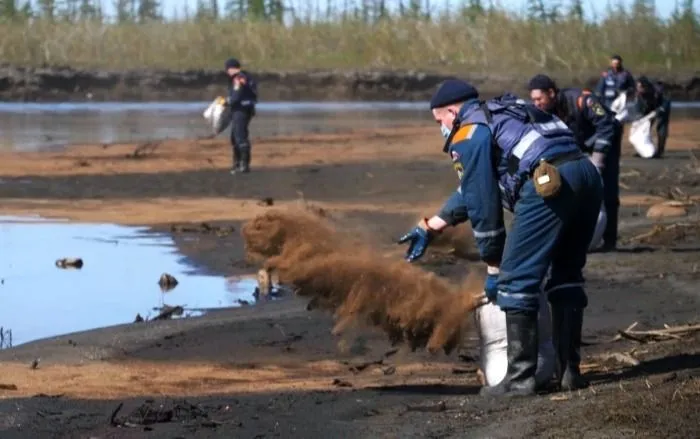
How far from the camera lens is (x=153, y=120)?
1644 inches

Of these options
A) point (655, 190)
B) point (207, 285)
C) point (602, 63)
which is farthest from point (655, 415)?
point (602, 63)

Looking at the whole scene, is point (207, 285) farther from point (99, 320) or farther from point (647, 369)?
point (647, 369)

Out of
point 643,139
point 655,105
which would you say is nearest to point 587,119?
point 655,105

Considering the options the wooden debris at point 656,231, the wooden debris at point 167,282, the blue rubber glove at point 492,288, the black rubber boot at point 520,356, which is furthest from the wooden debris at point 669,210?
the black rubber boot at point 520,356

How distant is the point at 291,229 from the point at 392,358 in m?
1.32

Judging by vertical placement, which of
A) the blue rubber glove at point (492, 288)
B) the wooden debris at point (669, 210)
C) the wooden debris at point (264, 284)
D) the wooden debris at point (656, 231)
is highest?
the blue rubber glove at point (492, 288)

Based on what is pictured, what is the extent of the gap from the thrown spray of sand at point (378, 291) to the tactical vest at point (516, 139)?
3.15 feet

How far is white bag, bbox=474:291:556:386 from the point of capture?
8.73 m

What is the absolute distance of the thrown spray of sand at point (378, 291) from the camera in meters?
9.20

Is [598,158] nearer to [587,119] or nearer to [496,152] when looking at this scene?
[587,119]

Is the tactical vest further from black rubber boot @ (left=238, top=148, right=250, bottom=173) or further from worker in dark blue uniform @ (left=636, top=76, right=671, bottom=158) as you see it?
worker in dark blue uniform @ (left=636, top=76, right=671, bottom=158)

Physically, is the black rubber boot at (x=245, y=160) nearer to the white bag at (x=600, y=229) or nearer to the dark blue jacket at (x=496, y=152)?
the white bag at (x=600, y=229)

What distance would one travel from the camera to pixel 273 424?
26.1 feet

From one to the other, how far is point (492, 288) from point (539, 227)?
24.2 inches
